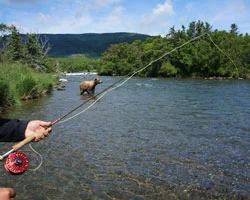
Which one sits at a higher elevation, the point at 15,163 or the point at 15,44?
the point at 15,44

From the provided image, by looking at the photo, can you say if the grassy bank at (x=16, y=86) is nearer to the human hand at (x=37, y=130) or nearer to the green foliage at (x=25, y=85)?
the green foliage at (x=25, y=85)

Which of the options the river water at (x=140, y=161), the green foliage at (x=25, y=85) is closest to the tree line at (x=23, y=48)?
the green foliage at (x=25, y=85)

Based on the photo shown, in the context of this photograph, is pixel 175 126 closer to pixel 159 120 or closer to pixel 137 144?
pixel 159 120

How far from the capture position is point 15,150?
3312 millimetres

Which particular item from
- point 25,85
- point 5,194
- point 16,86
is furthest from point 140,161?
point 25,85

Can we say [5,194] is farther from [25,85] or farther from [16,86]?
[25,85]

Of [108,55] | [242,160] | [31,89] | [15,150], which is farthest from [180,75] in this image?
[15,150]

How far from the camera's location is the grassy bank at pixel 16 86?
1678 centimetres

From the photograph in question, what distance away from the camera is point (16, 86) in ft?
65.0

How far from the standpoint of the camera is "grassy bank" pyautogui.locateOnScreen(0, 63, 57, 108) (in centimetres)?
1678

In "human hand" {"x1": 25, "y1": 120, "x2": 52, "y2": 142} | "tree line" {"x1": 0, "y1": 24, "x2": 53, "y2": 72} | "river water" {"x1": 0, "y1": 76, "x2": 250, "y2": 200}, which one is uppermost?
"tree line" {"x1": 0, "y1": 24, "x2": 53, "y2": 72}

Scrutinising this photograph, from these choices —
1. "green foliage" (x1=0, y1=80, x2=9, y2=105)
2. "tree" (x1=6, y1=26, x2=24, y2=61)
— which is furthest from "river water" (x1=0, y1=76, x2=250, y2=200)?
"tree" (x1=6, y1=26, x2=24, y2=61)

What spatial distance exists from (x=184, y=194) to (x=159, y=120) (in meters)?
7.76

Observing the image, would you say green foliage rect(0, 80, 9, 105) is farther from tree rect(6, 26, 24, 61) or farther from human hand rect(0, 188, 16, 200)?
tree rect(6, 26, 24, 61)
